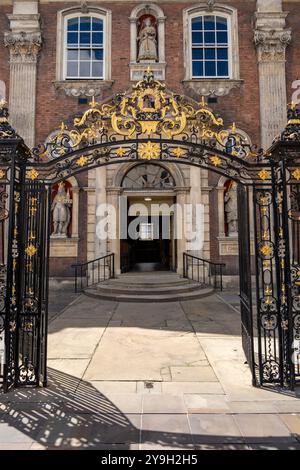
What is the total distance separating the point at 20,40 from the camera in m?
11.8

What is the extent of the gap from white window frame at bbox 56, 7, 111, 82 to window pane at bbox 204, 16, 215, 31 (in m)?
3.79

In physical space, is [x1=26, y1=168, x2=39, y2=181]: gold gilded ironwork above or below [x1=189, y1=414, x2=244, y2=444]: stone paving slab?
above

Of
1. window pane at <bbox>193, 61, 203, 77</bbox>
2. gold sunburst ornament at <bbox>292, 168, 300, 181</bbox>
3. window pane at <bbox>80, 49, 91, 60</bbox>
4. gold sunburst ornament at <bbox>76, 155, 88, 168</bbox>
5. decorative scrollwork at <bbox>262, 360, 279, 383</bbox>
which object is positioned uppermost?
window pane at <bbox>80, 49, 91, 60</bbox>

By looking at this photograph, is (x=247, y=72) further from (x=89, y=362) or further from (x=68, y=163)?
(x=89, y=362)

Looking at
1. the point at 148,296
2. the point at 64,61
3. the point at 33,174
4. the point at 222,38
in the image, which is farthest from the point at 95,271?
the point at 222,38

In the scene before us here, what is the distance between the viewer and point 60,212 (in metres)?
11.5

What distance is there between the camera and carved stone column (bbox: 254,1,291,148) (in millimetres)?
11688

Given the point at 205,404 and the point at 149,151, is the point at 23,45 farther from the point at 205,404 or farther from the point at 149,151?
the point at 205,404

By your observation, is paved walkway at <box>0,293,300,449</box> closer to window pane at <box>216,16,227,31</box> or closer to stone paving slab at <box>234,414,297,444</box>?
stone paving slab at <box>234,414,297,444</box>

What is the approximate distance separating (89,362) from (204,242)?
25.4ft

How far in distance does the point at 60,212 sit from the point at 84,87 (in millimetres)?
4866

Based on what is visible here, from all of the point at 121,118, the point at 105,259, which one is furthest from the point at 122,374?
the point at 105,259

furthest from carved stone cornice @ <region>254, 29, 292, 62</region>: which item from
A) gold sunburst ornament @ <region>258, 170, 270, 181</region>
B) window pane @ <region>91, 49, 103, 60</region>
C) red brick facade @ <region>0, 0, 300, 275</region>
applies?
gold sunburst ornament @ <region>258, 170, 270, 181</region>

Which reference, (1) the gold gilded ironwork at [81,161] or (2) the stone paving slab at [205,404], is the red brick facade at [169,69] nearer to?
(1) the gold gilded ironwork at [81,161]
